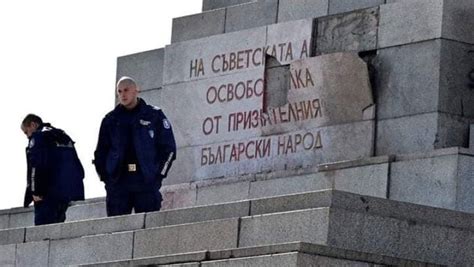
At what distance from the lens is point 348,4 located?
74.9ft

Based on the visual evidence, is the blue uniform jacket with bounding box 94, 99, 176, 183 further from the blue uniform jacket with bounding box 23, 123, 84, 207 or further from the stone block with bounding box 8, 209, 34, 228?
the stone block with bounding box 8, 209, 34, 228

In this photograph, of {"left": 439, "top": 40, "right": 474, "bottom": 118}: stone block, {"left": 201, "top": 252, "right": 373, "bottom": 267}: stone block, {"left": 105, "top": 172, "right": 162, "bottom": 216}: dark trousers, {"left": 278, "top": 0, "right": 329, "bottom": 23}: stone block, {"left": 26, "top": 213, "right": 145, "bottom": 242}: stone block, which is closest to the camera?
{"left": 201, "top": 252, "right": 373, "bottom": 267}: stone block

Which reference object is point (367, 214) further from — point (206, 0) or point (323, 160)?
point (206, 0)

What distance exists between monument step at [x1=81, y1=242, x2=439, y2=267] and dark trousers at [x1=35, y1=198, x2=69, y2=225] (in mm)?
5000

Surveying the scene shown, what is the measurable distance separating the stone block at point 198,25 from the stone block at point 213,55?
16cm

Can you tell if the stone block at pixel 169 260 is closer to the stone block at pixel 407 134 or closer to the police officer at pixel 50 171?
the police officer at pixel 50 171

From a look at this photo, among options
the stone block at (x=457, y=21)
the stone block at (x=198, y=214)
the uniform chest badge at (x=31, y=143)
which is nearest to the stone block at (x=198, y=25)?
the uniform chest badge at (x=31, y=143)

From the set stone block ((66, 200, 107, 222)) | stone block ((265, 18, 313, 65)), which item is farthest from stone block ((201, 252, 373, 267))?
stone block ((66, 200, 107, 222))

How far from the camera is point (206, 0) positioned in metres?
25.2

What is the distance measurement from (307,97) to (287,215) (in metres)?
5.74

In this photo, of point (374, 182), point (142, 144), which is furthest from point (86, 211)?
point (374, 182)

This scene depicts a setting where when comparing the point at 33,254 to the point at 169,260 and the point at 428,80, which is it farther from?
the point at 428,80

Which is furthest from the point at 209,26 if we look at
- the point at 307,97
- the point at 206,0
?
the point at 307,97

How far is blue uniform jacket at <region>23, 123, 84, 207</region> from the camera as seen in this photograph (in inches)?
854
